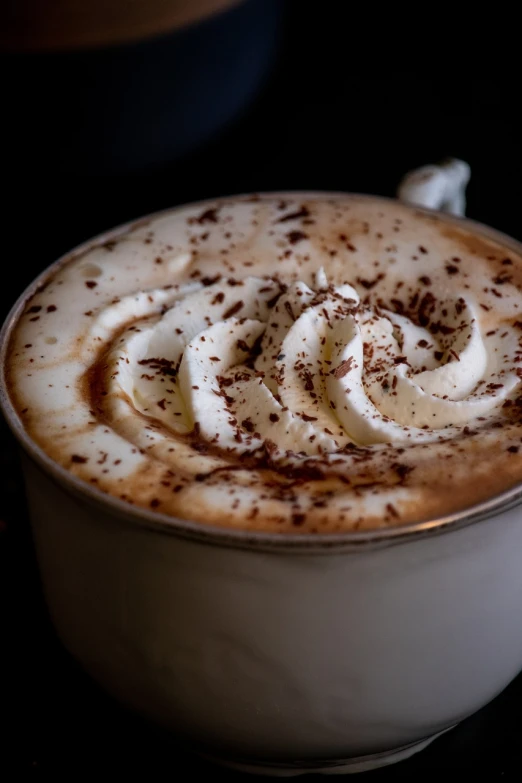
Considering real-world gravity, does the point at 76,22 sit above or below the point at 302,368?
above

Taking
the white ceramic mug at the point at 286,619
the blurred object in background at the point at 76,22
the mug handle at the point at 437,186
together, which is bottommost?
the white ceramic mug at the point at 286,619

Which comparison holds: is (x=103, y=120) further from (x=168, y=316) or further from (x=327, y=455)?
(x=327, y=455)

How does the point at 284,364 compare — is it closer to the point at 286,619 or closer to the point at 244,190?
the point at 286,619

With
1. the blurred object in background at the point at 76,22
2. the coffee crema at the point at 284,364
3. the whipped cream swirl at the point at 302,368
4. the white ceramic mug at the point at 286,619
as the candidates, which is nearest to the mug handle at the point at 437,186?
the coffee crema at the point at 284,364

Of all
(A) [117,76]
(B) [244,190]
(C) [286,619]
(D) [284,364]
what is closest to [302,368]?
(D) [284,364]

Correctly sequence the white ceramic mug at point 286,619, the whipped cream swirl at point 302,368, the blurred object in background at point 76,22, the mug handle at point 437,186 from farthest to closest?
1. the blurred object in background at point 76,22
2. the mug handle at point 437,186
3. the whipped cream swirl at point 302,368
4. the white ceramic mug at point 286,619

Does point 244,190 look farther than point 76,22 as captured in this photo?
Yes

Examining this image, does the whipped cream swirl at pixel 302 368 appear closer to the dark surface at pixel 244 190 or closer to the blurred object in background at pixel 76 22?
the dark surface at pixel 244 190
